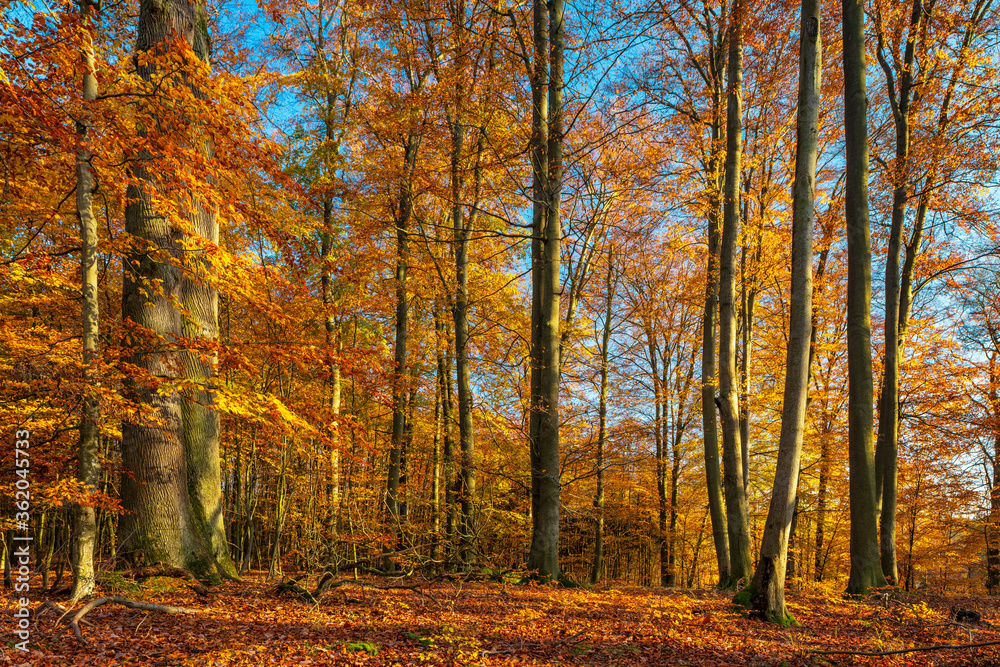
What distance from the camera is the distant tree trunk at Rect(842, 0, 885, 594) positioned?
7.79 meters

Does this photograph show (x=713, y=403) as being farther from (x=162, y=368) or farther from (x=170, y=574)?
(x=162, y=368)

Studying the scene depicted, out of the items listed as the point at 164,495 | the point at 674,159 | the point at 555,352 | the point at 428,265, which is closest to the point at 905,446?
the point at 674,159

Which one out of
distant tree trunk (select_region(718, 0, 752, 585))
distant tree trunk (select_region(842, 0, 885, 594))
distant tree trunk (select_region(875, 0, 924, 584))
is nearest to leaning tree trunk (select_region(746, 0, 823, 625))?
distant tree trunk (select_region(718, 0, 752, 585))

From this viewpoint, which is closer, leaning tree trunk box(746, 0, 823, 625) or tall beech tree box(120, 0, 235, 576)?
leaning tree trunk box(746, 0, 823, 625)

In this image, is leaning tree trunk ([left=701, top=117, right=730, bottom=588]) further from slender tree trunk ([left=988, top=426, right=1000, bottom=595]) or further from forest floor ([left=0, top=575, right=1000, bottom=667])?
A: slender tree trunk ([left=988, top=426, right=1000, bottom=595])

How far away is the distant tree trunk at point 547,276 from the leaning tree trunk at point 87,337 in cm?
562

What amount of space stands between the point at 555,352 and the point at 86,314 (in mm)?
6110

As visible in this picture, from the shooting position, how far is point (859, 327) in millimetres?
8219

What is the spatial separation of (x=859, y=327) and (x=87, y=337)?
1017cm

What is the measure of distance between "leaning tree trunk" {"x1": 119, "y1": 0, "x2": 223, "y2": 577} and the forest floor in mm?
647

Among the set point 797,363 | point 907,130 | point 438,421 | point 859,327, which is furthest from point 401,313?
point 907,130

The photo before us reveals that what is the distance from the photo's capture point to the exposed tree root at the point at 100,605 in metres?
3.75

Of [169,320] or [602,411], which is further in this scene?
[602,411]

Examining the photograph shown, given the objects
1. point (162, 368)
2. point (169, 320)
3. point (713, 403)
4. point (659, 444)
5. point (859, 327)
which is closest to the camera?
point (162, 368)
